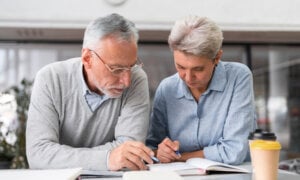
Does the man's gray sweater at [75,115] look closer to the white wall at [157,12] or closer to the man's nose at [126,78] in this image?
the man's nose at [126,78]

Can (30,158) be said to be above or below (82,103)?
below

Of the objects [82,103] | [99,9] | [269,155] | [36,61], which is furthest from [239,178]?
[36,61]

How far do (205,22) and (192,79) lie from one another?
0.73 ft

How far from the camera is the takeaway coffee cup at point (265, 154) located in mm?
871

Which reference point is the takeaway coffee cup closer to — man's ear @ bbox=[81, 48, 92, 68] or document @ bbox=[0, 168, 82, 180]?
document @ bbox=[0, 168, 82, 180]

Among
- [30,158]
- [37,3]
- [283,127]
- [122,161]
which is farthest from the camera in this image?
[283,127]

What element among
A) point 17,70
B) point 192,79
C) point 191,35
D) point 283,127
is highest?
point 191,35

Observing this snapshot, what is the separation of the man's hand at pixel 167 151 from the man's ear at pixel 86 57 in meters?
0.40

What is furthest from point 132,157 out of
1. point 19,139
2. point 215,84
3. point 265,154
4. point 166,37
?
point 166,37

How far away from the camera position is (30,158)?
126 cm

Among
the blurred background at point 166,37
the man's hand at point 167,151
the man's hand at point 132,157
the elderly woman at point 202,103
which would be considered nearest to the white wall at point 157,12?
the blurred background at point 166,37

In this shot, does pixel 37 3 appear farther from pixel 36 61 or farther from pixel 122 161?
pixel 122 161

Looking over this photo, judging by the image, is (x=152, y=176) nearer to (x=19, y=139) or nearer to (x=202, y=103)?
(x=202, y=103)

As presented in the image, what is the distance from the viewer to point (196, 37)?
1323 millimetres
